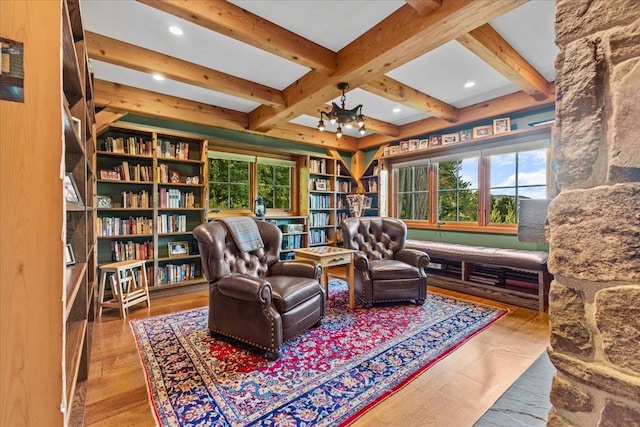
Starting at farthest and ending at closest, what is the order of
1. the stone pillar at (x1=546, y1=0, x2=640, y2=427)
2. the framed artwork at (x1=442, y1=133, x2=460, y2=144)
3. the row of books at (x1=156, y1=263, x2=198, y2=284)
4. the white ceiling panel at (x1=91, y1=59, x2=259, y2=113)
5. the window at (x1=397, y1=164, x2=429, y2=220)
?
the window at (x1=397, y1=164, x2=429, y2=220) → the framed artwork at (x1=442, y1=133, x2=460, y2=144) → the row of books at (x1=156, y1=263, x2=198, y2=284) → the white ceiling panel at (x1=91, y1=59, x2=259, y2=113) → the stone pillar at (x1=546, y1=0, x2=640, y2=427)

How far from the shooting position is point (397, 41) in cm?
208

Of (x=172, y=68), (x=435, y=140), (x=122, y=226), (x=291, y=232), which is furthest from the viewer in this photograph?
(x=291, y=232)

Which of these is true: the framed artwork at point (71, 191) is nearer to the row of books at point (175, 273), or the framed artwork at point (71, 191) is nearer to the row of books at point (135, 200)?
the row of books at point (135, 200)

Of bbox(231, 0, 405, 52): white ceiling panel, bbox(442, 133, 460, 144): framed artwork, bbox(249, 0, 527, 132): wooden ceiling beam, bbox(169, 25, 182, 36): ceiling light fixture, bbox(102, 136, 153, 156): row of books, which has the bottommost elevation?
bbox(102, 136, 153, 156): row of books

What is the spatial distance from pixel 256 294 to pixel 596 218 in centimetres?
190

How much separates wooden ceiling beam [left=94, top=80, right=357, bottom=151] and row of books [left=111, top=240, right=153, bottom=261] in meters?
1.59

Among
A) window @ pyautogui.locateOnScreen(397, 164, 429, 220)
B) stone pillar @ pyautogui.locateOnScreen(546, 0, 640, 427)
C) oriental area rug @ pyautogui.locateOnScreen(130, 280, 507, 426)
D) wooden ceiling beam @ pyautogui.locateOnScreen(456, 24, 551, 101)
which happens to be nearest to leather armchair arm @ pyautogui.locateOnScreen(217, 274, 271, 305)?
oriental area rug @ pyautogui.locateOnScreen(130, 280, 507, 426)

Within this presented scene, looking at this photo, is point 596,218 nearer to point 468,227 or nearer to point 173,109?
point 468,227

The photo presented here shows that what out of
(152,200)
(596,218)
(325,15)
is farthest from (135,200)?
(596,218)

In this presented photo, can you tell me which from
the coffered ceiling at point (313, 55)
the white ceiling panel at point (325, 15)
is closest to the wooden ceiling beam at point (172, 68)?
the coffered ceiling at point (313, 55)

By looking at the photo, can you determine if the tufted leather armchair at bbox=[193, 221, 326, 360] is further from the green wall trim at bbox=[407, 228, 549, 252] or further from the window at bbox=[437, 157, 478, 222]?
the window at bbox=[437, 157, 478, 222]

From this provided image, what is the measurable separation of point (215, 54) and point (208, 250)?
1793mm

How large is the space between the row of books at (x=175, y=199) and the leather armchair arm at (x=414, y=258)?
9.48 ft

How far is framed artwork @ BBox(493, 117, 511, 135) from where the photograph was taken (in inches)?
149
